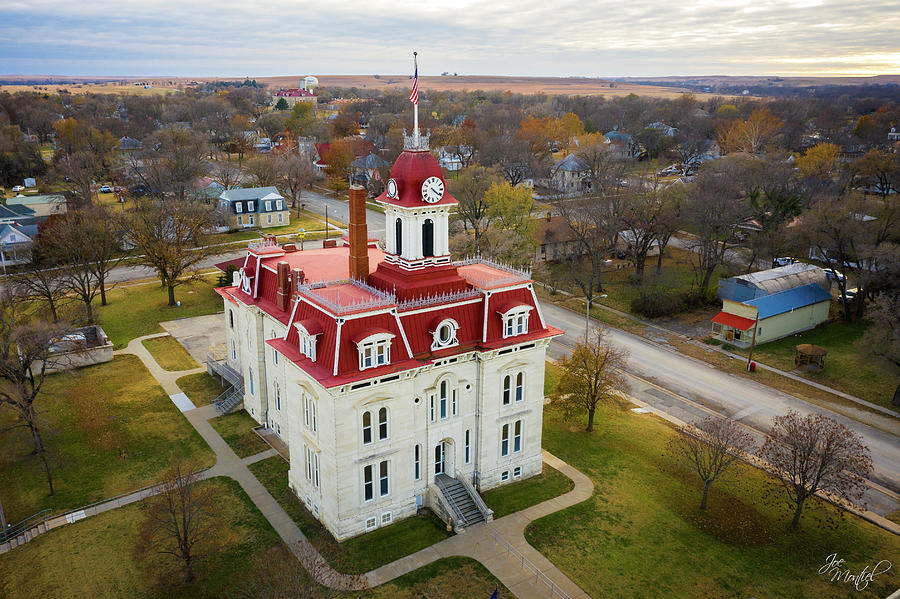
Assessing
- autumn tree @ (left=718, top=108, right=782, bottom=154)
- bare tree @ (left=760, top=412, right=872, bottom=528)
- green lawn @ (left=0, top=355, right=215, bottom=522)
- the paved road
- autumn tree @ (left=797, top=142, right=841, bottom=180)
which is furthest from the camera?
autumn tree @ (left=718, top=108, right=782, bottom=154)

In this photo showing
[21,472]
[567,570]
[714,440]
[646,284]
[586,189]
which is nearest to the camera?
[567,570]

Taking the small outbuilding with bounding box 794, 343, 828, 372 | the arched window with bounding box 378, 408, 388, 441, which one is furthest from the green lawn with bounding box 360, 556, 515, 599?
the small outbuilding with bounding box 794, 343, 828, 372

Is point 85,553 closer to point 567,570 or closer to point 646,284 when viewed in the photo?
point 567,570

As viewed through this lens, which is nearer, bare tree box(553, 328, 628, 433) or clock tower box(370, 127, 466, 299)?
clock tower box(370, 127, 466, 299)

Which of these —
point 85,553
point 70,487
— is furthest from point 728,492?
point 70,487

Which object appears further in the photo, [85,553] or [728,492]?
[728,492]

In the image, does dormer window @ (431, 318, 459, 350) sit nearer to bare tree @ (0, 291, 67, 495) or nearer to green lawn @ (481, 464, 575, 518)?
green lawn @ (481, 464, 575, 518)

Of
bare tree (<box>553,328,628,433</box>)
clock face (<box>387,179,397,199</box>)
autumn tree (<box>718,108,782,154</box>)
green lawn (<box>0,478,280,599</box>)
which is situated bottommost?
green lawn (<box>0,478,280,599</box>)
